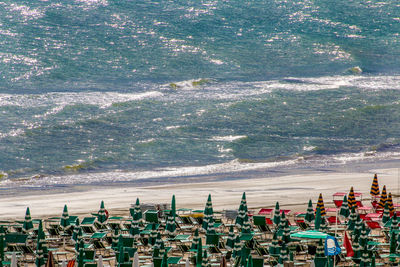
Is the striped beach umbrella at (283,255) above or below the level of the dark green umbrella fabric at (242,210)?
below

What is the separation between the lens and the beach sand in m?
33.7

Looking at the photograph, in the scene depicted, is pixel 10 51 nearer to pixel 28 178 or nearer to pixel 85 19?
pixel 85 19

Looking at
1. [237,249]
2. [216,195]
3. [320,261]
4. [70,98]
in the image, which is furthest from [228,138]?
[320,261]

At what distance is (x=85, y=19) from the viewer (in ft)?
286

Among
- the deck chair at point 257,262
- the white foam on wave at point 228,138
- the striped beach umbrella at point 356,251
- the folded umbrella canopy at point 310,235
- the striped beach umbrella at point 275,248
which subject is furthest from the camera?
the white foam on wave at point 228,138

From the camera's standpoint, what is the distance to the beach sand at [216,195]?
33.7 m

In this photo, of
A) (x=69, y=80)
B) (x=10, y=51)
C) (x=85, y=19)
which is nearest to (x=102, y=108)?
(x=69, y=80)

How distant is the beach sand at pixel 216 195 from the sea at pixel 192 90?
3.49 metres

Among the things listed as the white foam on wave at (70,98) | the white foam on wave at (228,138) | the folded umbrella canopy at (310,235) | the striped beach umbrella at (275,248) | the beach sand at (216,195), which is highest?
the white foam on wave at (70,98)

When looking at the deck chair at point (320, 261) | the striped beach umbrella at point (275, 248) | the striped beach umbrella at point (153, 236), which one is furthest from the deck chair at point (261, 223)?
the deck chair at point (320, 261)

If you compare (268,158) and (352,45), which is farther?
(352,45)

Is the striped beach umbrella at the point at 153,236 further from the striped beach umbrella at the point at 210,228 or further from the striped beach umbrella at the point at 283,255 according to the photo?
the striped beach umbrella at the point at 283,255

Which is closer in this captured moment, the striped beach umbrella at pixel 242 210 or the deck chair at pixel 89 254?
the deck chair at pixel 89 254

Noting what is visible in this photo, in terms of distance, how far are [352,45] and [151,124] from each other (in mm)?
38018
